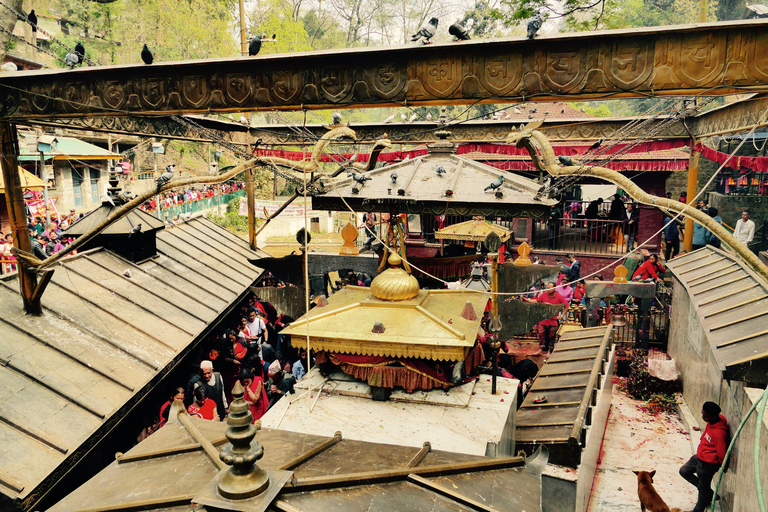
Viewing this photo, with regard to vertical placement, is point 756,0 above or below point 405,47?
above

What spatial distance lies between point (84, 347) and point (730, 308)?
31.1 feet

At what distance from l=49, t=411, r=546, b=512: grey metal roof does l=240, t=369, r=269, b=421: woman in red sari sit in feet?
13.4

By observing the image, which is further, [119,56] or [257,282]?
[119,56]

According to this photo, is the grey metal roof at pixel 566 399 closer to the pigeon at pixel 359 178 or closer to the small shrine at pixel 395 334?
the small shrine at pixel 395 334

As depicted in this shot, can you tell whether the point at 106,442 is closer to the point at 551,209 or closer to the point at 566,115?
the point at 551,209

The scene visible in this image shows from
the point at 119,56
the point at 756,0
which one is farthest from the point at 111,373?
the point at 119,56

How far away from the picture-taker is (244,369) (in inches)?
326

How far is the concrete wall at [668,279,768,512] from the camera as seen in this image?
543 cm

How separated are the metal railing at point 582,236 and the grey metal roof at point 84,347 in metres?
13.1

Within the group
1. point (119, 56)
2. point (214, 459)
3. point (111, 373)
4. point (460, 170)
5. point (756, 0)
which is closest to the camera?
point (214, 459)

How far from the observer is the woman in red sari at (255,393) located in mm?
7754

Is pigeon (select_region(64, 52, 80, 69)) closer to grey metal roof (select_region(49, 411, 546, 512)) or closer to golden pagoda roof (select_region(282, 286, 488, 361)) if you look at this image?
golden pagoda roof (select_region(282, 286, 488, 361))

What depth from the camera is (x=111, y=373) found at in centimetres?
678

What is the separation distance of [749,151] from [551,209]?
2154 cm
